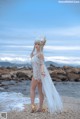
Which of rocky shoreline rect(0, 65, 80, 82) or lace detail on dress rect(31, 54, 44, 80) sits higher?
lace detail on dress rect(31, 54, 44, 80)

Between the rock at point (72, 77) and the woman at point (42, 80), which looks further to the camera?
the rock at point (72, 77)

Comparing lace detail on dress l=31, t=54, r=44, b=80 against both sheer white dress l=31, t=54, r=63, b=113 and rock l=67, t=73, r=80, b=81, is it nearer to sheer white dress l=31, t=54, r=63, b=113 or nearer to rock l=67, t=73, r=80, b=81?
sheer white dress l=31, t=54, r=63, b=113

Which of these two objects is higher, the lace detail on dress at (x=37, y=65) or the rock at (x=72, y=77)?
the lace detail on dress at (x=37, y=65)

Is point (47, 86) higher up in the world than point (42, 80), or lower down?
lower down

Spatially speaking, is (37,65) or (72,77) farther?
(72,77)

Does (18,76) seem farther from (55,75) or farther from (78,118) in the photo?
(78,118)

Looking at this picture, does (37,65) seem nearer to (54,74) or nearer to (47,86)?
(47,86)

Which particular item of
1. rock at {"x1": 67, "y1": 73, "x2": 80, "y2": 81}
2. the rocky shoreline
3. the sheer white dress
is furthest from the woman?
rock at {"x1": 67, "y1": 73, "x2": 80, "y2": 81}

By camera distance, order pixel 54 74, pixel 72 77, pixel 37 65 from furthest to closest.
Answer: pixel 54 74 → pixel 72 77 → pixel 37 65

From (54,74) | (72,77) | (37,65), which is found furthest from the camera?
(54,74)

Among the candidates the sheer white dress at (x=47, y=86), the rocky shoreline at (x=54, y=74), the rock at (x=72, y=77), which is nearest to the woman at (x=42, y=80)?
the sheer white dress at (x=47, y=86)

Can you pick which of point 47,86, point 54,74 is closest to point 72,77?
point 54,74

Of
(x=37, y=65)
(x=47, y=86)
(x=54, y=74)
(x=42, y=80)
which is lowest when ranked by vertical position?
(x=54, y=74)

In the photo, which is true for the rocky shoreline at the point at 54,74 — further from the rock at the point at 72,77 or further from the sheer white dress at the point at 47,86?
the sheer white dress at the point at 47,86
